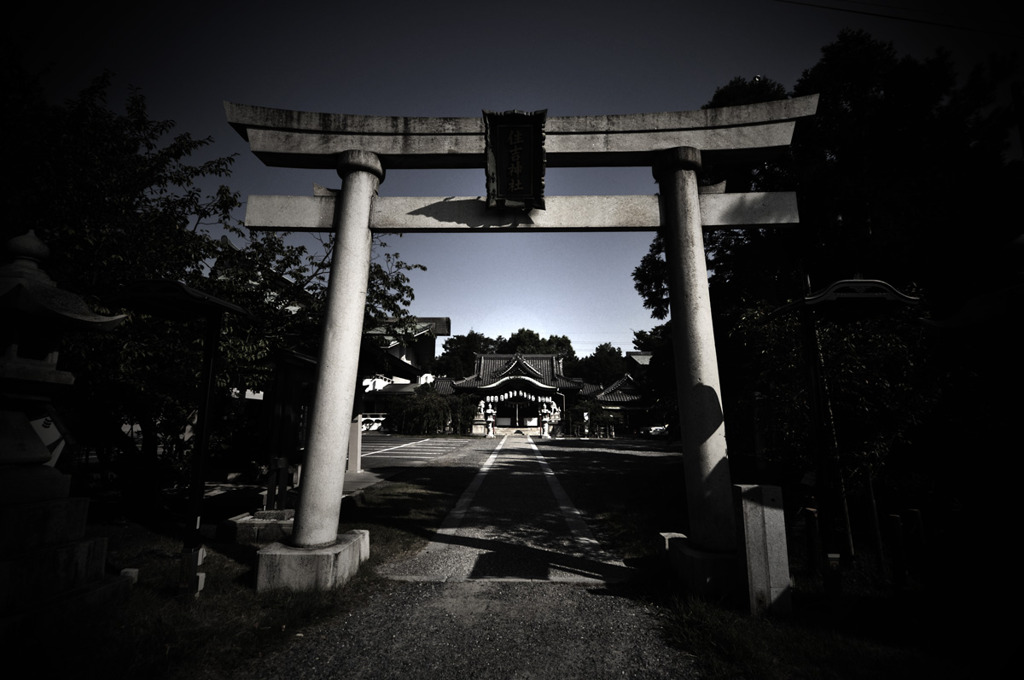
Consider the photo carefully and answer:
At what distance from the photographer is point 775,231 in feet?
29.1

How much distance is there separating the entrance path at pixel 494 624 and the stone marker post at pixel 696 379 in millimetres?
806

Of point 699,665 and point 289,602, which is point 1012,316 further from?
point 289,602

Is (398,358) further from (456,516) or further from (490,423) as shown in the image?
(490,423)

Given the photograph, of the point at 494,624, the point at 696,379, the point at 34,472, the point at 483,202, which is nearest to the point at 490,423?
the point at 483,202

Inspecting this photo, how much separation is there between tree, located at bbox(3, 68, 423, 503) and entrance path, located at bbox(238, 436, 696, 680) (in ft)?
10.7

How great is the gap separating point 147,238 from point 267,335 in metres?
1.97

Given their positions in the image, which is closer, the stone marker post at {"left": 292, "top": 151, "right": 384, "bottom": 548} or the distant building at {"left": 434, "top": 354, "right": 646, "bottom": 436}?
the stone marker post at {"left": 292, "top": 151, "right": 384, "bottom": 548}

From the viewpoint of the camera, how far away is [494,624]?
3.24 meters

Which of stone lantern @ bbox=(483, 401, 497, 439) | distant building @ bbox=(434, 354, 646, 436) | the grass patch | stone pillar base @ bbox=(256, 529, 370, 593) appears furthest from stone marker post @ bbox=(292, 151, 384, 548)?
distant building @ bbox=(434, 354, 646, 436)

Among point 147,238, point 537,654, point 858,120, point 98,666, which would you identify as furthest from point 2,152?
point 858,120

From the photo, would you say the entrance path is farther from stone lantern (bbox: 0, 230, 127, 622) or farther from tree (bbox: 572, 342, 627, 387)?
tree (bbox: 572, 342, 627, 387)

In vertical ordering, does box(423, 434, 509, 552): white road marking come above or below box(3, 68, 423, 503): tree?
below

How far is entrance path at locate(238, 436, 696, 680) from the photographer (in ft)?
8.82

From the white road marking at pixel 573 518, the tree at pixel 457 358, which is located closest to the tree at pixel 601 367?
the tree at pixel 457 358
